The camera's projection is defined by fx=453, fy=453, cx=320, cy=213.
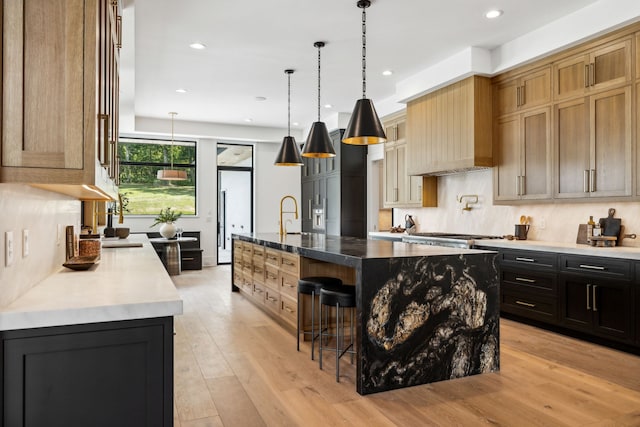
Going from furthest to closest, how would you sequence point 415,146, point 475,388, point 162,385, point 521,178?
point 415,146 → point 521,178 → point 475,388 → point 162,385

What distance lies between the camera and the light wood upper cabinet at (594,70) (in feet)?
12.5

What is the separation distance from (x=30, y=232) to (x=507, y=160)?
4580 mm

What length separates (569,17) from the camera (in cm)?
411

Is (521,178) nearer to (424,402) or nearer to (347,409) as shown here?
(424,402)

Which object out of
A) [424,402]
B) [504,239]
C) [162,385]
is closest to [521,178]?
[504,239]

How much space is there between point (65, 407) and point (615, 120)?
4.36 m

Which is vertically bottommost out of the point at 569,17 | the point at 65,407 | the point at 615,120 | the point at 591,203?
the point at 65,407

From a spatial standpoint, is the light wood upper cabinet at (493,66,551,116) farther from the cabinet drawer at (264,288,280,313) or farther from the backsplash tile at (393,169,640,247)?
the cabinet drawer at (264,288,280,313)

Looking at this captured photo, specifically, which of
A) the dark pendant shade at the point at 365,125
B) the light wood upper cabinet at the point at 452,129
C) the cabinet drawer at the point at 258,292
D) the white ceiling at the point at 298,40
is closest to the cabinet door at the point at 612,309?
the light wood upper cabinet at the point at 452,129

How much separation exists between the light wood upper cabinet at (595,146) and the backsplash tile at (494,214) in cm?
31

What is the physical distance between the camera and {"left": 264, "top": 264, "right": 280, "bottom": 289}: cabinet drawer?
4.47 m

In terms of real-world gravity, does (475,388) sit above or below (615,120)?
below

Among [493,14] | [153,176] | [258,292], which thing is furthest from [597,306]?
[153,176]

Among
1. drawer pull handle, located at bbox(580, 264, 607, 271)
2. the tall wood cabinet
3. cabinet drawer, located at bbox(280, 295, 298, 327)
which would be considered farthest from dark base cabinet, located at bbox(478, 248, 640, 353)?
the tall wood cabinet
